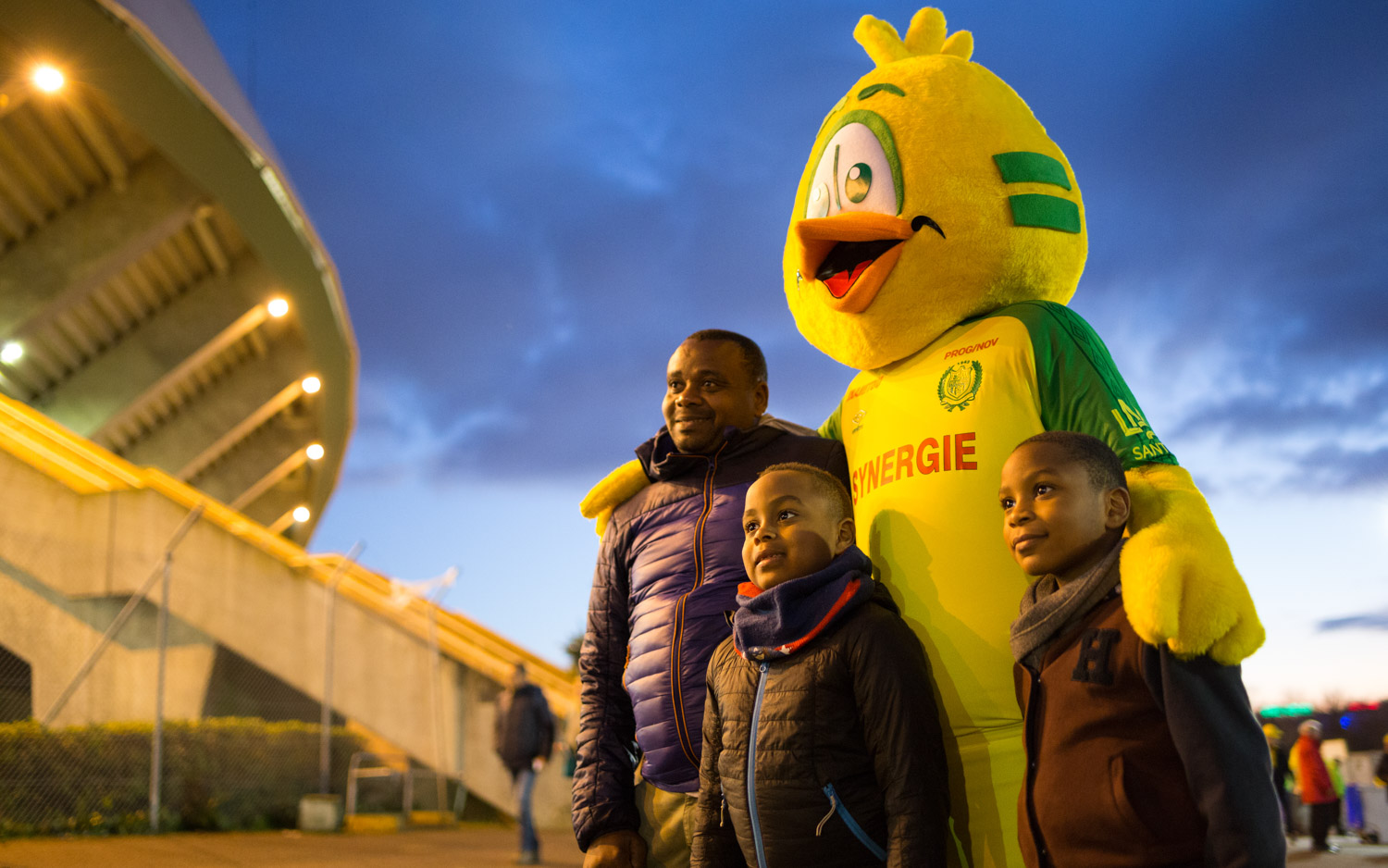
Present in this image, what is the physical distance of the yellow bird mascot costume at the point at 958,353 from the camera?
2.36 m

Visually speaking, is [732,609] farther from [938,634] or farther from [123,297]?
[123,297]

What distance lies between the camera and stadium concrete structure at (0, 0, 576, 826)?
11961 millimetres

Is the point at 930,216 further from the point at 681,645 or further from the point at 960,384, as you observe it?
the point at 681,645

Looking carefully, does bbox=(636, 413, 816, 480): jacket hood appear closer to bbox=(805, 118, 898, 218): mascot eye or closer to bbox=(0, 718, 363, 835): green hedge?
bbox=(805, 118, 898, 218): mascot eye

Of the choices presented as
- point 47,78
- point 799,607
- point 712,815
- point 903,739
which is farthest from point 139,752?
point 903,739

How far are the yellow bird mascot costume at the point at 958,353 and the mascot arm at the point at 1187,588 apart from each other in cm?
1

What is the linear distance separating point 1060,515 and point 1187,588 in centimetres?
27

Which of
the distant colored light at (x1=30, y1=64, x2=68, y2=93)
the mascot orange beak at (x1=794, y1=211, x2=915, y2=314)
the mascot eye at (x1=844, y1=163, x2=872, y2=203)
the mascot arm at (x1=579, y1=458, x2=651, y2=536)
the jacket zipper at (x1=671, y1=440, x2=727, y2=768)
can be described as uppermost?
the distant colored light at (x1=30, y1=64, x2=68, y2=93)

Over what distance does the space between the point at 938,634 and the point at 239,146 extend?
14.6m

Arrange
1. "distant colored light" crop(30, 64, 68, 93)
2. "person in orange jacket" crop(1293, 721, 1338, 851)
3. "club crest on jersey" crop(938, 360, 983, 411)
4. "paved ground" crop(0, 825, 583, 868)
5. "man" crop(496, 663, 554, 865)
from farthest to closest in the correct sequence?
"distant colored light" crop(30, 64, 68, 93)
"person in orange jacket" crop(1293, 721, 1338, 851)
"man" crop(496, 663, 554, 865)
"paved ground" crop(0, 825, 583, 868)
"club crest on jersey" crop(938, 360, 983, 411)

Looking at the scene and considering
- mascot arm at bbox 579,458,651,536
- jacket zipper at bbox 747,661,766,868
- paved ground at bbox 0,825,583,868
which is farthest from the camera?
paved ground at bbox 0,825,583,868

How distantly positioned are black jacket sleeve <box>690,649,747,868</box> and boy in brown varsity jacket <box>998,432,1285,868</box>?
0.69m

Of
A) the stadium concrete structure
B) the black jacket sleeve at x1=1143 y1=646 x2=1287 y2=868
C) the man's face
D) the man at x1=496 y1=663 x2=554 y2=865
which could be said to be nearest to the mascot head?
the man's face

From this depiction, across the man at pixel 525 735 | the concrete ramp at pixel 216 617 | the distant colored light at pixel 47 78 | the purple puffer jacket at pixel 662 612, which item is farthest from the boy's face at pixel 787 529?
the distant colored light at pixel 47 78
